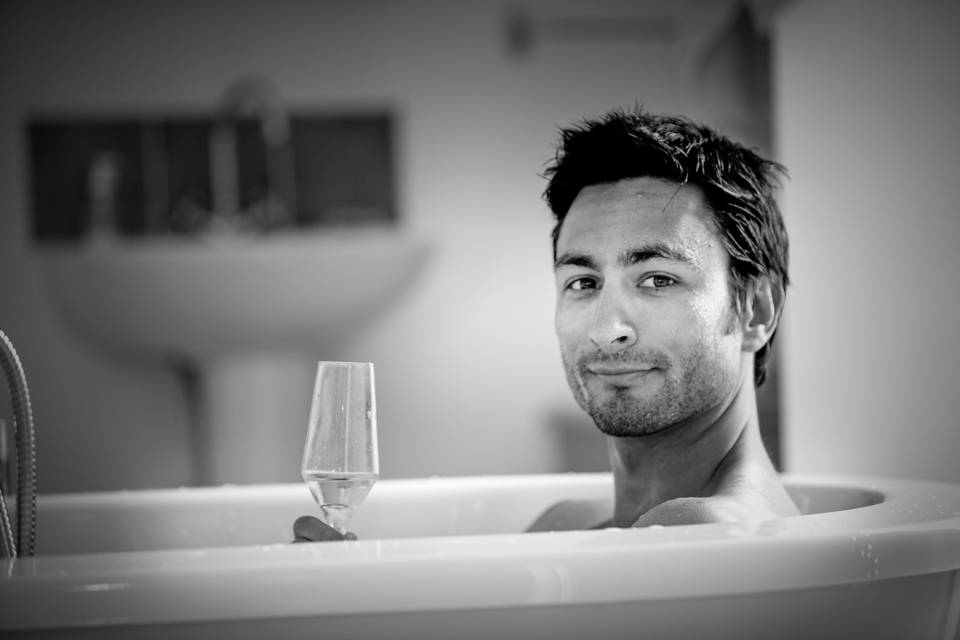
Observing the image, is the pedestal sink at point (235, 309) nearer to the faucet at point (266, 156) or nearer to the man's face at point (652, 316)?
the faucet at point (266, 156)

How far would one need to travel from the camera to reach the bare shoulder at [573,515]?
143 centimetres

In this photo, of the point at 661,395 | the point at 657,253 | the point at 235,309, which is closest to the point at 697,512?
the point at 661,395

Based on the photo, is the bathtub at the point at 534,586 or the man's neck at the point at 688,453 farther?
the man's neck at the point at 688,453

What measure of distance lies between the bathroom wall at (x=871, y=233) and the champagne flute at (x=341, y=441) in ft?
2.54

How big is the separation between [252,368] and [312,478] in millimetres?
1855

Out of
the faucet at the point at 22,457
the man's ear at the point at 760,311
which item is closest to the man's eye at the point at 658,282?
the man's ear at the point at 760,311

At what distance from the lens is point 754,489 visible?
1.11 meters

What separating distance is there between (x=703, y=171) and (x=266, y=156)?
2670 millimetres

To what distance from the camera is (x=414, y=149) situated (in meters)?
3.63

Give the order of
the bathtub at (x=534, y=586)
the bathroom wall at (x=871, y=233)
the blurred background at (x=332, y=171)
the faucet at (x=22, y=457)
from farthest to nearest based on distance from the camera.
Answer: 1. the blurred background at (x=332, y=171)
2. the bathroom wall at (x=871, y=233)
3. the faucet at (x=22, y=457)
4. the bathtub at (x=534, y=586)

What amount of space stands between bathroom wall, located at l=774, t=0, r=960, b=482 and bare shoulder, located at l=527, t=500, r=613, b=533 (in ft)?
1.38

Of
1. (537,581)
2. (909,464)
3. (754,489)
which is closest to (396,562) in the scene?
(537,581)

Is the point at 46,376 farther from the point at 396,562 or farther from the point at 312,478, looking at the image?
the point at 396,562

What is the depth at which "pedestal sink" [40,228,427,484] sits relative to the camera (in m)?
2.64
